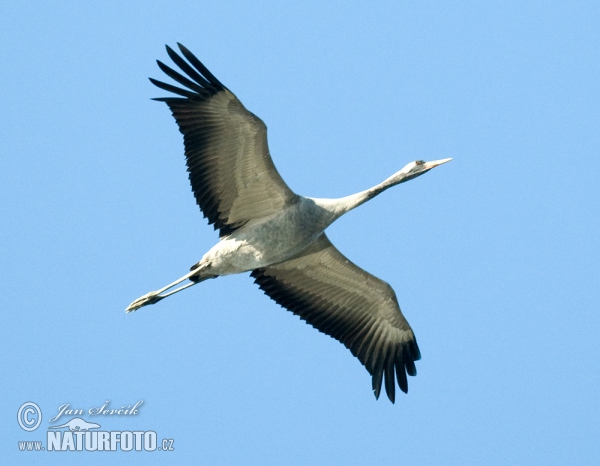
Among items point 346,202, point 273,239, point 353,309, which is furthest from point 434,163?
point 273,239

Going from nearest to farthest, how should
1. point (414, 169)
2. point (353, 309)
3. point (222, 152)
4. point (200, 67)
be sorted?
point (200, 67)
point (222, 152)
point (414, 169)
point (353, 309)

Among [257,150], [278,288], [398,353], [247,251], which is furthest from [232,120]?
[398,353]

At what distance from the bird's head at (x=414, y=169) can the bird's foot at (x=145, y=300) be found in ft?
14.4

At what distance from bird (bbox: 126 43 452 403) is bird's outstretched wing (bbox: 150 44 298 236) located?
15 millimetres

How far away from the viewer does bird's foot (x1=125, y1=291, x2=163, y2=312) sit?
1867 centimetres

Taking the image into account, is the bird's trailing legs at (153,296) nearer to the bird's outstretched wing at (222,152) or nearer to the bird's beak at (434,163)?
the bird's outstretched wing at (222,152)

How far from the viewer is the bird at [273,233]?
17.2 metres

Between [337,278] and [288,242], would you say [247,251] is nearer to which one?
[288,242]

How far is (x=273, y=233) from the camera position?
17.8 metres

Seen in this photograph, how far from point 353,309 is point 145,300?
3513mm

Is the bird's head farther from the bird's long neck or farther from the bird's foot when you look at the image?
the bird's foot

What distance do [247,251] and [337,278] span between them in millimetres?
1901

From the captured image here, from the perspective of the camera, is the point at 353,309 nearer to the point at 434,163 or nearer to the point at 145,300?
the point at 434,163

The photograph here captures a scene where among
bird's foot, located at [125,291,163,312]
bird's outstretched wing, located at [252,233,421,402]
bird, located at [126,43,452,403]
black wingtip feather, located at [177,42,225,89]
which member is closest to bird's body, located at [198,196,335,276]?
bird, located at [126,43,452,403]
